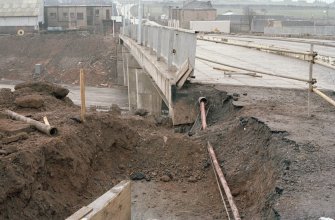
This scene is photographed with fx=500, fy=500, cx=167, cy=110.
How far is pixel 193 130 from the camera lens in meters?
11.4

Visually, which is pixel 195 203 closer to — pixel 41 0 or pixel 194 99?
pixel 194 99

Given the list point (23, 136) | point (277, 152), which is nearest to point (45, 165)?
point (23, 136)

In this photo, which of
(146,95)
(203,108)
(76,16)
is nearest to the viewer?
(203,108)

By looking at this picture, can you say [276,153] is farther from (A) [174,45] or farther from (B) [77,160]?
(A) [174,45]

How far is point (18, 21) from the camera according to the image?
73812 millimetres

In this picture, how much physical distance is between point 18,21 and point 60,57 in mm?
16500

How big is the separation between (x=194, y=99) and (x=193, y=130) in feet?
2.78

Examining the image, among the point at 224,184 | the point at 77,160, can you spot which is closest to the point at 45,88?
the point at 77,160

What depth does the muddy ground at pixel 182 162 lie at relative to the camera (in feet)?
21.5

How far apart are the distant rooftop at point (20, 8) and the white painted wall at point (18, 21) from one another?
0.60m

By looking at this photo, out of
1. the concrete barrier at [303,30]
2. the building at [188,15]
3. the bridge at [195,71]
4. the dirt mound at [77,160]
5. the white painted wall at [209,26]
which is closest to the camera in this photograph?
the dirt mound at [77,160]

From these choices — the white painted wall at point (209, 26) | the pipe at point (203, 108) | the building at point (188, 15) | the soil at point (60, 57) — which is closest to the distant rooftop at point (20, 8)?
the soil at point (60, 57)

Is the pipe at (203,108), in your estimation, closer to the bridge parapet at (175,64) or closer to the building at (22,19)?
the bridge parapet at (175,64)

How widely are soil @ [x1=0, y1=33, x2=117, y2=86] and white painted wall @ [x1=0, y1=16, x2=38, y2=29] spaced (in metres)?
6.16
